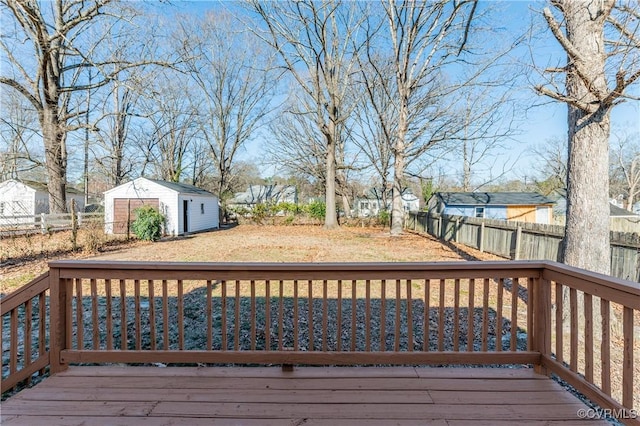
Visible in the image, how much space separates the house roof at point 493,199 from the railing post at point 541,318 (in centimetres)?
1865

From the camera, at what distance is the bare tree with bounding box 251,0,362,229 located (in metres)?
12.9

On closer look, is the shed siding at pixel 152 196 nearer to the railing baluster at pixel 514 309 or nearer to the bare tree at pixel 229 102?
the bare tree at pixel 229 102

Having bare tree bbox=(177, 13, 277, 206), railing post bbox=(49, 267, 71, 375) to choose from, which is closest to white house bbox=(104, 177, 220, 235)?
bare tree bbox=(177, 13, 277, 206)

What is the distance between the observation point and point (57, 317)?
2277 millimetres

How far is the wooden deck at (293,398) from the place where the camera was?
5.82 feet

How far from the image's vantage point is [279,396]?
6.53 ft

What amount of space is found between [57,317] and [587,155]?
17.7ft

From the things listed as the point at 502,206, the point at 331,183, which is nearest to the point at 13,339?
the point at 331,183

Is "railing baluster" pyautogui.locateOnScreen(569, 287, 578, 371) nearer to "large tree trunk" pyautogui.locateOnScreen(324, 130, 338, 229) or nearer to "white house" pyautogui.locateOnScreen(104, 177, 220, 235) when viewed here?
"white house" pyautogui.locateOnScreen(104, 177, 220, 235)

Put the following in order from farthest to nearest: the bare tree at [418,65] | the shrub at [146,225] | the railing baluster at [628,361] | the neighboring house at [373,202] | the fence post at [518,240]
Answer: the neighboring house at [373,202] → the shrub at [146,225] → the bare tree at [418,65] → the fence post at [518,240] → the railing baluster at [628,361]

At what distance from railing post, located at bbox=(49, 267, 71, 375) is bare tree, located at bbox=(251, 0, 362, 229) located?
43.2 feet

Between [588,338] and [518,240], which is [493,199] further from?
[588,338]

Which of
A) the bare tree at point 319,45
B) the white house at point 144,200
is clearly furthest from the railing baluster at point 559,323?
the white house at point 144,200

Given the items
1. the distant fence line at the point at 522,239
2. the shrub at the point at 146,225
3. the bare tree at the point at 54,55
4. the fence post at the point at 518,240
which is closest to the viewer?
the distant fence line at the point at 522,239
